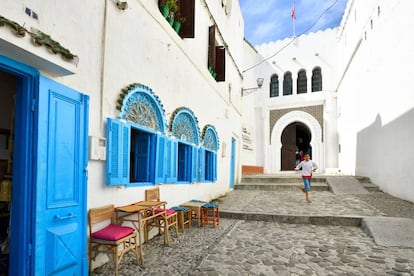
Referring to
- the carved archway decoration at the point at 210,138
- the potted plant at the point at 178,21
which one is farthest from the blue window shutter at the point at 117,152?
the carved archway decoration at the point at 210,138

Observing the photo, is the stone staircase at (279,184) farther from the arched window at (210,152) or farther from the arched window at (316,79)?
the arched window at (316,79)

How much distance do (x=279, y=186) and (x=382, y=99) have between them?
4.34m

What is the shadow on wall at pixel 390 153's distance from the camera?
22.1 feet

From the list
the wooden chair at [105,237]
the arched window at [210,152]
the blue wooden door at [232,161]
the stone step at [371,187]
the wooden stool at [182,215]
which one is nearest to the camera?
the wooden chair at [105,237]

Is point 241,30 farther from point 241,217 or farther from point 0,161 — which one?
point 0,161

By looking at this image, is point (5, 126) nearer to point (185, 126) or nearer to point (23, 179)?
point (23, 179)

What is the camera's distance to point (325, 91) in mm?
14031

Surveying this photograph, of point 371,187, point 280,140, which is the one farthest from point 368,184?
point 280,140

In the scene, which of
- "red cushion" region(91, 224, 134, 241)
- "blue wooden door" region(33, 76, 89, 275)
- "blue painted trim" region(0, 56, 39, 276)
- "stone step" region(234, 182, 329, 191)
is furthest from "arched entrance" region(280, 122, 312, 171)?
"blue painted trim" region(0, 56, 39, 276)

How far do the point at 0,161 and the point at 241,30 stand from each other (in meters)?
→ 11.0

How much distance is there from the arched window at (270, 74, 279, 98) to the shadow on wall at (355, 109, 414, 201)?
18.7ft

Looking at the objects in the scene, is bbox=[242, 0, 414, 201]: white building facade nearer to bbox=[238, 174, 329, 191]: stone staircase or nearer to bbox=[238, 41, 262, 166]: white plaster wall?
bbox=[238, 41, 262, 166]: white plaster wall

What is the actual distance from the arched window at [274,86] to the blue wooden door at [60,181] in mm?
13496

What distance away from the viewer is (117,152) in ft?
12.2
